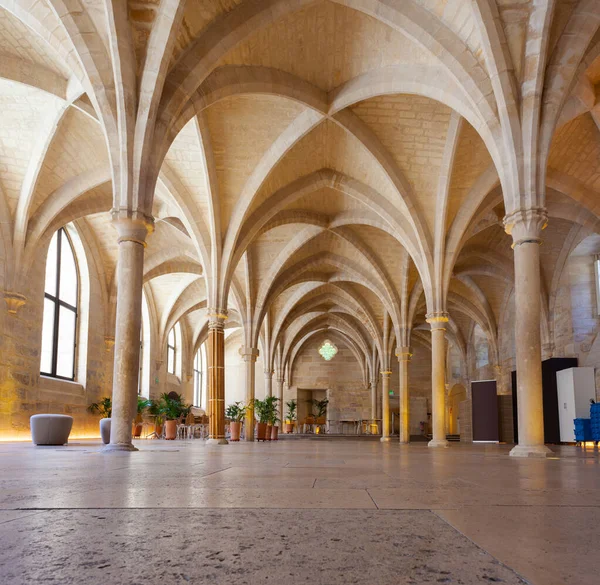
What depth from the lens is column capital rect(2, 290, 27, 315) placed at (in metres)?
15.9

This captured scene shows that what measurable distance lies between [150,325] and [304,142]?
14.4m

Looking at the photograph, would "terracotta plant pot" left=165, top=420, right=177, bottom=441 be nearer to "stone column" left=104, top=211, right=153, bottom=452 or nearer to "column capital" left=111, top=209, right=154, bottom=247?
"stone column" left=104, top=211, right=153, bottom=452

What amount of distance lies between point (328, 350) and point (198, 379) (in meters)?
9.38

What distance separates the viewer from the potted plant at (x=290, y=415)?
37763 millimetres

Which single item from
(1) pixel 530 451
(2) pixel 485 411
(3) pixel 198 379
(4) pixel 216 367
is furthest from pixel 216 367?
(3) pixel 198 379

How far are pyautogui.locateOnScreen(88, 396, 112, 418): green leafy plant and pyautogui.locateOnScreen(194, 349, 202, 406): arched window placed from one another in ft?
52.7

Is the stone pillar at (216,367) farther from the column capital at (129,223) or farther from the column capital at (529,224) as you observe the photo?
the column capital at (529,224)

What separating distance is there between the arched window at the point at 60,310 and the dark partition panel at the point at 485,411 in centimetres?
1439

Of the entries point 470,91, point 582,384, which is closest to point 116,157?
point 470,91

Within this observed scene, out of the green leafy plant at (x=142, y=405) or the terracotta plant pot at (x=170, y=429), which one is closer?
the terracotta plant pot at (x=170, y=429)

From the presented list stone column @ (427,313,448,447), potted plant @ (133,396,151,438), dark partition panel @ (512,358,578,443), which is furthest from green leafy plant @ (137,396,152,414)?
dark partition panel @ (512,358,578,443)

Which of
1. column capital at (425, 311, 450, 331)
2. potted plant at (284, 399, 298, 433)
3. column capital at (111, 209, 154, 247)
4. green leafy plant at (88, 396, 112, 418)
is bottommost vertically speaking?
potted plant at (284, 399, 298, 433)

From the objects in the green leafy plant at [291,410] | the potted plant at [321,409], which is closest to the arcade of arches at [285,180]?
the green leafy plant at [291,410]

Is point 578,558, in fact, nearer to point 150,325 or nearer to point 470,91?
point 470,91
